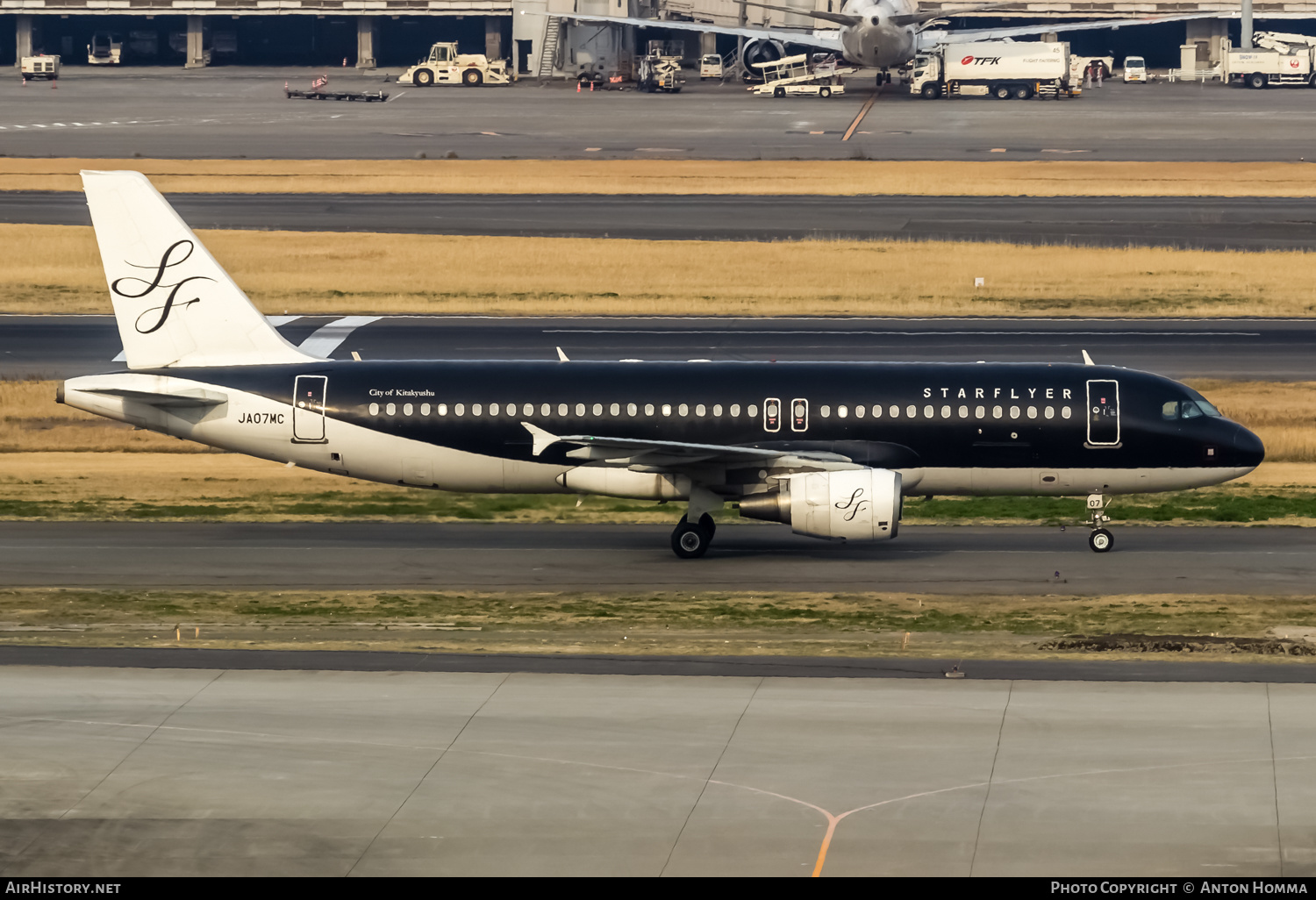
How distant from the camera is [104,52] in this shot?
18988cm

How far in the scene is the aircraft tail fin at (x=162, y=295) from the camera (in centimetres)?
4250

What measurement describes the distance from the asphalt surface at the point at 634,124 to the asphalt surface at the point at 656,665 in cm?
9330

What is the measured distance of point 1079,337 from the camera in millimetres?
69750

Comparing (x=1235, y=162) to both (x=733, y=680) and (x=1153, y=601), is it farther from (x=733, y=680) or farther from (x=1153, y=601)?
(x=733, y=680)

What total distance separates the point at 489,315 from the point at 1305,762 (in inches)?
2140

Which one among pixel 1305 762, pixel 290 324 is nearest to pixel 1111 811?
pixel 1305 762

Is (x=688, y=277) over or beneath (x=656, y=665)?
over

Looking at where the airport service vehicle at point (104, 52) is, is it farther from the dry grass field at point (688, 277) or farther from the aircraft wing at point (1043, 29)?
the dry grass field at point (688, 277)

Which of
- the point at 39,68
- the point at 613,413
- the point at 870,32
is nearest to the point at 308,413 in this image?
the point at 613,413

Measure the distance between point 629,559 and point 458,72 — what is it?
137041 mm

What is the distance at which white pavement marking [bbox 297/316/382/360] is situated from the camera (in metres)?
66.1

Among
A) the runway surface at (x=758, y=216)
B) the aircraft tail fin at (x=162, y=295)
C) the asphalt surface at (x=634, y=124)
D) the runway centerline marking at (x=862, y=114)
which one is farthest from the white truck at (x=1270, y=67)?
the aircraft tail fin at (x=162, y=295)

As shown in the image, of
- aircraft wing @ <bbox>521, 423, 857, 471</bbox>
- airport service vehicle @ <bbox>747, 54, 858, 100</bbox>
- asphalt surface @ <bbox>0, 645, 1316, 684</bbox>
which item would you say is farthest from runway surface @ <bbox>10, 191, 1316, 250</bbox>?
asphalt surface @ <bbox>0, 645, 1316, 684</bbox>

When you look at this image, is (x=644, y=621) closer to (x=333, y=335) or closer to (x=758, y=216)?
(x=333, y=335)
